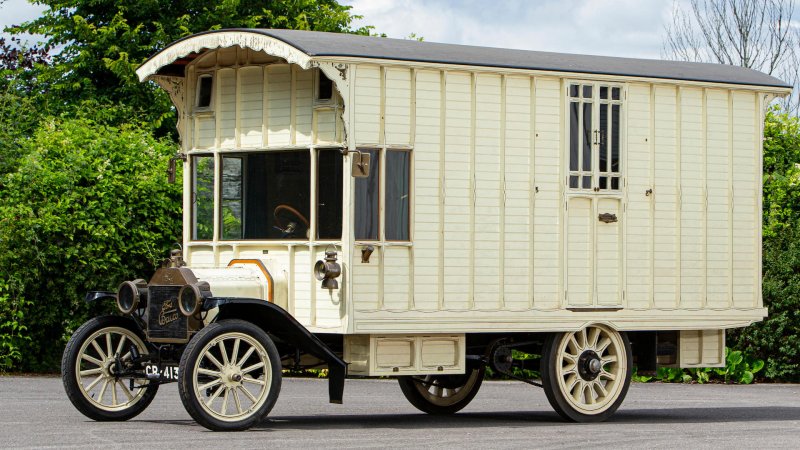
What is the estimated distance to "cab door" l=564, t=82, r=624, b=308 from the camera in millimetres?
14852

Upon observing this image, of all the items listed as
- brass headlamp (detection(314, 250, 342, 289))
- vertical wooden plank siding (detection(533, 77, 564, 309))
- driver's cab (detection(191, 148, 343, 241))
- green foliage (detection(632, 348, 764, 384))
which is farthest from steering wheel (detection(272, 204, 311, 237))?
green foliage (detection(632, 348, 764, 384))

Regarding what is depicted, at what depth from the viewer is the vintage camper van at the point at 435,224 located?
1352 cm

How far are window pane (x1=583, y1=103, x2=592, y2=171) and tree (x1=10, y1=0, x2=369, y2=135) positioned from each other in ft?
64.0

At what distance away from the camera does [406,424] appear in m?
14.5

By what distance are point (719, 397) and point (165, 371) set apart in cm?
843

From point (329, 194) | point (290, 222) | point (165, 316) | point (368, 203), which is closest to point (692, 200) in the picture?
point (368, 203)

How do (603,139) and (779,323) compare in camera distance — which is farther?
(779,323)

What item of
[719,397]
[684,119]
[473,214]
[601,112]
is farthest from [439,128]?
[719,397]

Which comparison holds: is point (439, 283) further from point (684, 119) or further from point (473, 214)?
point (684, 119)

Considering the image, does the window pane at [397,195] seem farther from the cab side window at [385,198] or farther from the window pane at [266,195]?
the window pane at [266,195]

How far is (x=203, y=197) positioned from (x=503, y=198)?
2.87 meters

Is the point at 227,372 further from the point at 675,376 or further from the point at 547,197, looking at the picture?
the point at 675,376

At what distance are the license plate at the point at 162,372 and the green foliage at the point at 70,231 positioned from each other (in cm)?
Result: 684

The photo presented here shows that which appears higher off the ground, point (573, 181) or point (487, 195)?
point (573, 181)
